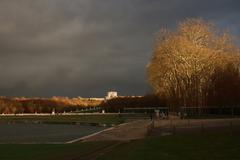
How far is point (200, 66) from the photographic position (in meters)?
91.1

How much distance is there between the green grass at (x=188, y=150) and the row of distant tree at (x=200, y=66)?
51.1 metres

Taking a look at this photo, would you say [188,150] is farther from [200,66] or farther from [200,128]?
[200,66]

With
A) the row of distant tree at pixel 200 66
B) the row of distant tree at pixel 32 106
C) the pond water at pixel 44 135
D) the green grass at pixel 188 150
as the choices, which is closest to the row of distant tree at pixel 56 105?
the row of distant tree at pixel 32 106

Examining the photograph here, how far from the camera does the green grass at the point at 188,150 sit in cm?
2714

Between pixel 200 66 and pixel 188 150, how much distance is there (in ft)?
203

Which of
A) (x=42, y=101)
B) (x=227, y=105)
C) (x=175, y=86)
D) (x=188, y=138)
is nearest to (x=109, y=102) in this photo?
(x=42, y=101)

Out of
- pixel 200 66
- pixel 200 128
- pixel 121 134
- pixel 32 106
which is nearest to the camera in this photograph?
pixel 200 128

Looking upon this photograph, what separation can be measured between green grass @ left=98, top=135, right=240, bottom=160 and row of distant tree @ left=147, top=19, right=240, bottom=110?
5114 cm

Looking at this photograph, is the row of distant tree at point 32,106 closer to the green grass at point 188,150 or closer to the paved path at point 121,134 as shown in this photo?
the paved path at point 121,134

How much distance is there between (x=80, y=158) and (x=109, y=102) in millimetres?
135922

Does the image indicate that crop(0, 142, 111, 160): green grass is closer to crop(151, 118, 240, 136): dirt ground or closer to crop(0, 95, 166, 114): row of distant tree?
crop(151, 118, 240, 136): dirt ground

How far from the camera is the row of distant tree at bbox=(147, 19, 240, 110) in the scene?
88.4 m

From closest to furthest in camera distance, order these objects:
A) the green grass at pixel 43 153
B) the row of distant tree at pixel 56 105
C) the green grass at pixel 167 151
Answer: the green grass at pixel 167 151 < the green grass at pixel 43 153 < the row of distant tree at pixel 56 105

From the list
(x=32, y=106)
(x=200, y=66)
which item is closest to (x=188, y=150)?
(x=200, y=66)
